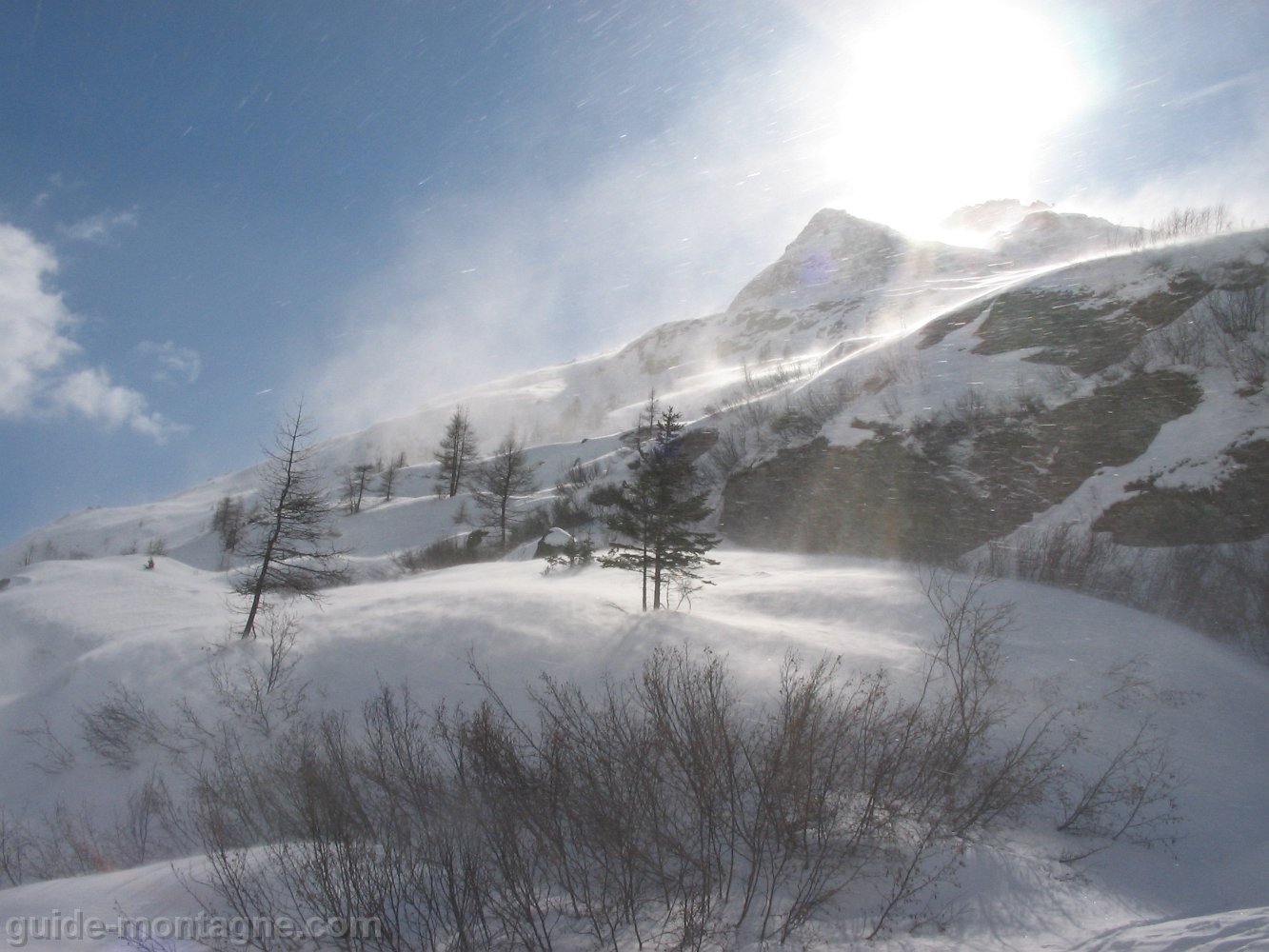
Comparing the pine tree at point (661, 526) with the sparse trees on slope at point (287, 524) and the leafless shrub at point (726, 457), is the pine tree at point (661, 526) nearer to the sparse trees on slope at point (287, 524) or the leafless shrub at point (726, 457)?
the sparse trees on slope at point (287, 524)

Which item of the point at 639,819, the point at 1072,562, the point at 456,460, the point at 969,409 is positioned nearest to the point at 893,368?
the point at 969,409

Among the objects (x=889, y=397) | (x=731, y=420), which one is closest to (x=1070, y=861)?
(x=889, y=397)

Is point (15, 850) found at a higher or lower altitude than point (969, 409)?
lower

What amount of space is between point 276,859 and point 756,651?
28.7 feet

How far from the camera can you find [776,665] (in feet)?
37.4

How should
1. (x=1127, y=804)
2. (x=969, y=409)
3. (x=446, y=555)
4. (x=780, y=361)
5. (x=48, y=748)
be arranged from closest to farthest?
1. (x=1127, y=804)
2. (x=48, y=748)
3. (x=969, y=409)
4. (x=446, y=555)
5. (x=780, y=361)

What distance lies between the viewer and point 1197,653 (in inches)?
494

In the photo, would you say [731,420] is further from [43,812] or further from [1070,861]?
[43,812]

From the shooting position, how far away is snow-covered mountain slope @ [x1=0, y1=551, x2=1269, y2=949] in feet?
21.8

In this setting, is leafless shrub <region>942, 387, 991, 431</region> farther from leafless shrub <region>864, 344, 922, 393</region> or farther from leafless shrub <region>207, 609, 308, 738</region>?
leafless shrub <region>207, 609, 308, 738</region>

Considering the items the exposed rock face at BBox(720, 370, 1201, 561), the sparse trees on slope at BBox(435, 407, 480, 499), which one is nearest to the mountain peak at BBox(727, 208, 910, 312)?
the sparse trees on slope at BBox(435, 407, 480, 499)

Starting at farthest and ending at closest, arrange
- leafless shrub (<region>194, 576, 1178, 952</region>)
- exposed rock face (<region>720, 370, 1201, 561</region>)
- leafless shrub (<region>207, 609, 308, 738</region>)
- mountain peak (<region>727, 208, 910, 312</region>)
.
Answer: mountain peak (<region>727, 208, 910, 312</region>) → exposed rock face (<region>720, 370, 1201, 561</region>) → leafless shrub (<region>207, 609, 308, 738</region>) → leafless shrub (<region>194, 576, 1178, 952</region>)

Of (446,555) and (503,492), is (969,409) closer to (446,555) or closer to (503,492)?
(503,492)

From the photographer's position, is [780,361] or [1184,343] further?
[780,361]
